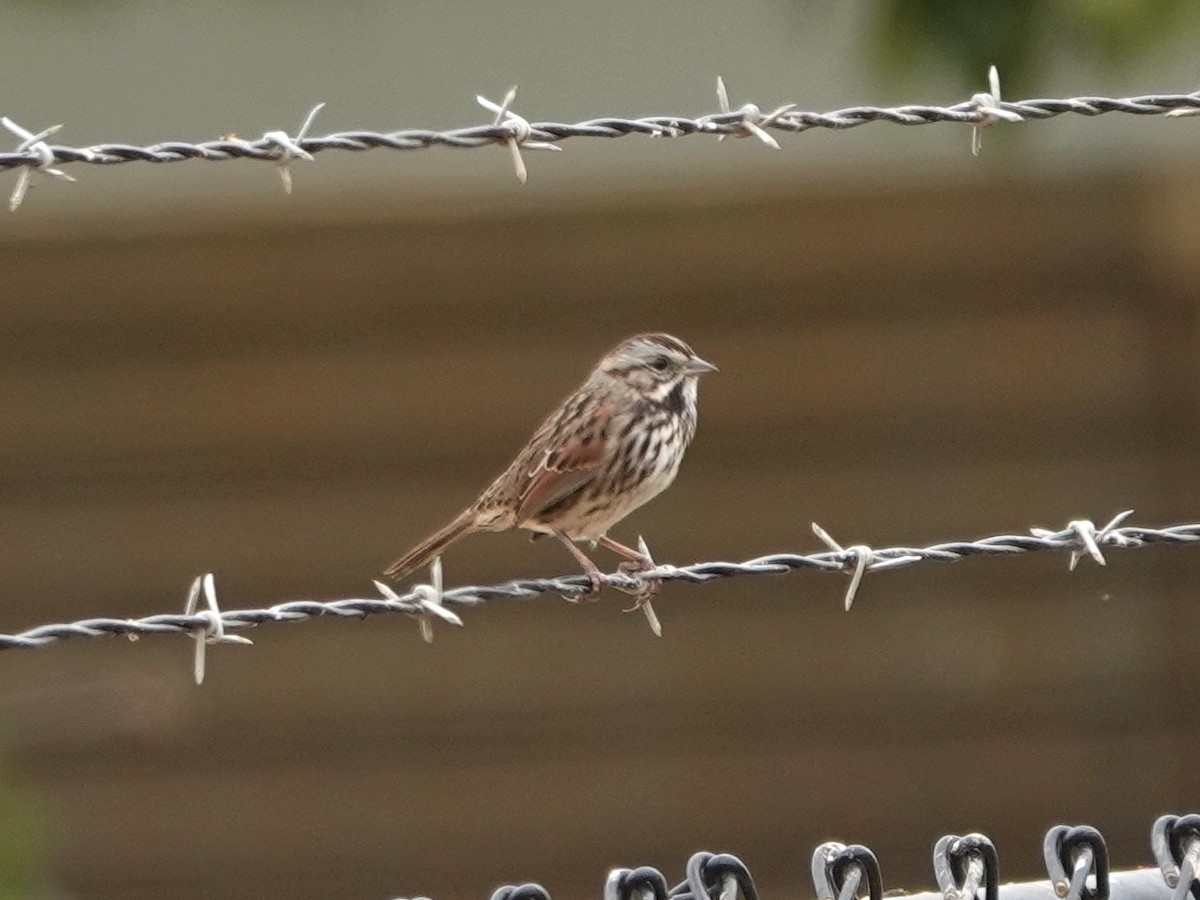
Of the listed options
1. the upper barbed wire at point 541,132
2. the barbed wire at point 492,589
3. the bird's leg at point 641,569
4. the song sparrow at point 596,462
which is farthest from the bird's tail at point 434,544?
the upper barbed wire at point 541,132

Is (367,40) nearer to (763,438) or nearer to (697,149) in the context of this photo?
(697,149)

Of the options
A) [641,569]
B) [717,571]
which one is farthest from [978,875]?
[641,569]

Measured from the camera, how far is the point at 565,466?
5449 mm

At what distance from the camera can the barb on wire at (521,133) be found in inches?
137

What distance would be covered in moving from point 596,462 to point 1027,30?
2.04 m

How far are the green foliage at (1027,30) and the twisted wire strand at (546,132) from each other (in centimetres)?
228

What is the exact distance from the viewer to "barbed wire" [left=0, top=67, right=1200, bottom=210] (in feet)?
11.5

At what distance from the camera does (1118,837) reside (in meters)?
8.94

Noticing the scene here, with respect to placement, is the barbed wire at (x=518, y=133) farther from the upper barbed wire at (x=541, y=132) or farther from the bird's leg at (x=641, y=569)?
the bird's leg at (x=641, y=569)

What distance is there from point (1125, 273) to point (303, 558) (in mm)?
3666

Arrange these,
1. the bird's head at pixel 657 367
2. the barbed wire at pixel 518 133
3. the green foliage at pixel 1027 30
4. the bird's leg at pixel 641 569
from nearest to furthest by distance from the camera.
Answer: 1. the barbed wire at pixel 518 133
2. the bird's leg at pixel 641 569
3. the bird's head at pixel 657 367
4. the green foliage at pixel 1027 30

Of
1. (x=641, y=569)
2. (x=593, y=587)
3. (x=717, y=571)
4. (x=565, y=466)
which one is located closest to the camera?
(x=717, y=571)

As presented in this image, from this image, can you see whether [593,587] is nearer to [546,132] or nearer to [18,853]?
[546,132]

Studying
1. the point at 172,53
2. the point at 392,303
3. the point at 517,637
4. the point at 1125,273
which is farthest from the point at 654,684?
the point at 172,53
